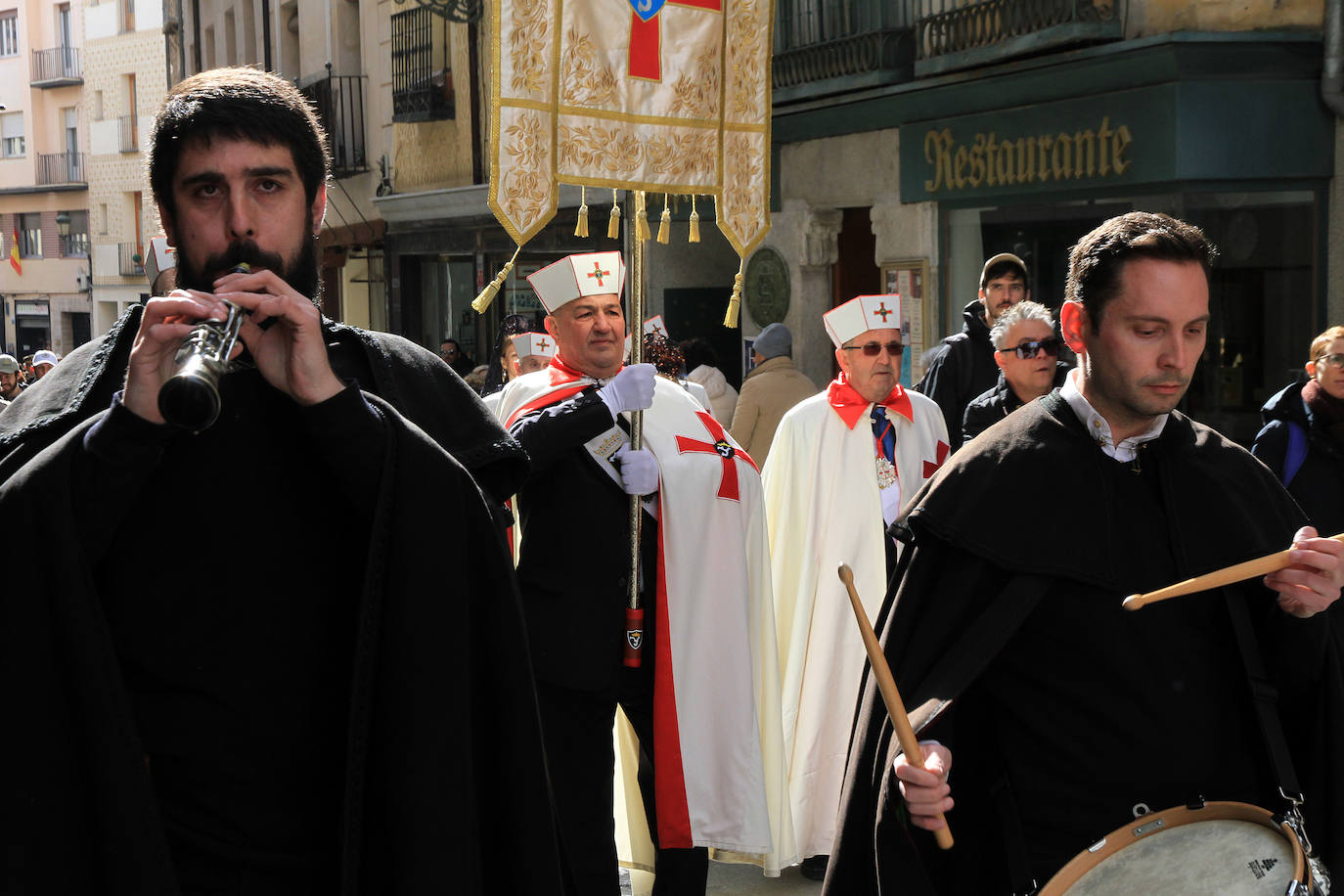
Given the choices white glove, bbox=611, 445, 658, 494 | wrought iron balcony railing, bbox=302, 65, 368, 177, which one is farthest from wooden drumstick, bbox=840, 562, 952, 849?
wrought iron balcony railing, bbox=302, 65, 368, 177

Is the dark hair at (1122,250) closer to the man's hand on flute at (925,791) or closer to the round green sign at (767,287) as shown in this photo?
the man's hand on flute at (925,791)

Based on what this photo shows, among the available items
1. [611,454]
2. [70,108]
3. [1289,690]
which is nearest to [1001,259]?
[611,454]

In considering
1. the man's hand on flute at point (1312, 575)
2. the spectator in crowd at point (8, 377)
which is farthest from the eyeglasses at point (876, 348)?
the spectator in crowd at point (8, 377)

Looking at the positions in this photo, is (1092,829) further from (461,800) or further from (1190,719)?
(461,800)

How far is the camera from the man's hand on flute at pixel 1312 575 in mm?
3004

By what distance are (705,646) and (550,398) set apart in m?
1.01

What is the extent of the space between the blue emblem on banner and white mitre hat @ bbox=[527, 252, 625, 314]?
87cm

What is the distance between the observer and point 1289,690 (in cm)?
333

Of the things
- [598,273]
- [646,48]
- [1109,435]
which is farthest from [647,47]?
[1109,435]

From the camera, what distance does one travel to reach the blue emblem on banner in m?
5.84

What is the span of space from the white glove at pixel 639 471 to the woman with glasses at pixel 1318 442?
2475mm

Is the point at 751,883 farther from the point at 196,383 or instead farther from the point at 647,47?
the point at 196,383

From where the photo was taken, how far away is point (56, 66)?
51.5m

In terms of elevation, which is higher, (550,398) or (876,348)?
(876,348)
